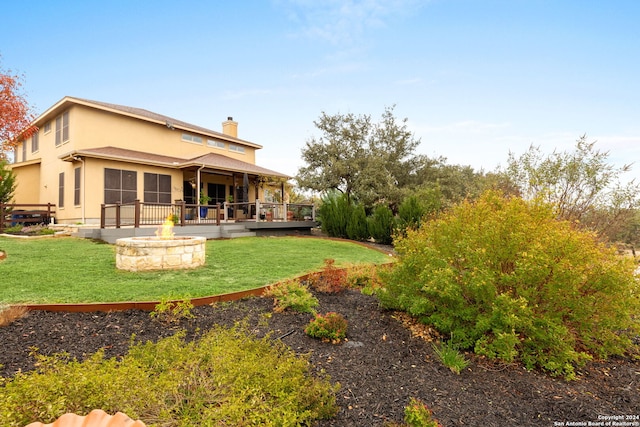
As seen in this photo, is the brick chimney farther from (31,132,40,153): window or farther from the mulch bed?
the mulch bed

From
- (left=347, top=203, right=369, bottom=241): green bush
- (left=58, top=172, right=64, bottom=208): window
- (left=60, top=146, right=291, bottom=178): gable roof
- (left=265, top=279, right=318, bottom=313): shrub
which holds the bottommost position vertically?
(left=265, top=279, right=318, bottom=313): shrub

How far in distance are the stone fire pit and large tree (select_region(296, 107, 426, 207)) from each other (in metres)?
11.9

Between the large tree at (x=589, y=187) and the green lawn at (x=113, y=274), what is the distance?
6.81 metres

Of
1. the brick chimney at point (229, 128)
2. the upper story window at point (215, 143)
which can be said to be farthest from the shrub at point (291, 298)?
the brick chimney at point (229, 128)

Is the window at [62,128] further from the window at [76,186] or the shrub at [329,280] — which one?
→ the shrub at [329,280]

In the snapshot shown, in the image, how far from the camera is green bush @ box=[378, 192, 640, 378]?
135 inches

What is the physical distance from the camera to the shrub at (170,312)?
13.3ft

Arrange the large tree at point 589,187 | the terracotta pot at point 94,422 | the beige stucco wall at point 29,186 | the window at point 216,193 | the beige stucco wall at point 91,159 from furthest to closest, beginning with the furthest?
the window at point 216,193 < the beige stucco wall at point 29,186 < the beige stucco wall at point 91,159 < the large tree at point 589,187 < the terracotta pot at point 94,422

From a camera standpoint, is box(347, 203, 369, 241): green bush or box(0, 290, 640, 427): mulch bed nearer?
box(0, 290, 640, 427): mulch bed

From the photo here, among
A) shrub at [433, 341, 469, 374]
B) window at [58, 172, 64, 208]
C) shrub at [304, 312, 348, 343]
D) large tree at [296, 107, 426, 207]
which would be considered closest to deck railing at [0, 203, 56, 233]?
window at [58, 172, 64, 208]

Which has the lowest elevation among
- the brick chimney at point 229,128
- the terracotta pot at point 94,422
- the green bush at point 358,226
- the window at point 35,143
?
the terracotta pot at point 94,422

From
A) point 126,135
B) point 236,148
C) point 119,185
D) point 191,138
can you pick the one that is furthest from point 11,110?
point 236,148

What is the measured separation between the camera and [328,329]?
12.8 ft

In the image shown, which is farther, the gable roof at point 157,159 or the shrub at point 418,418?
the gable roof at point 157,159
